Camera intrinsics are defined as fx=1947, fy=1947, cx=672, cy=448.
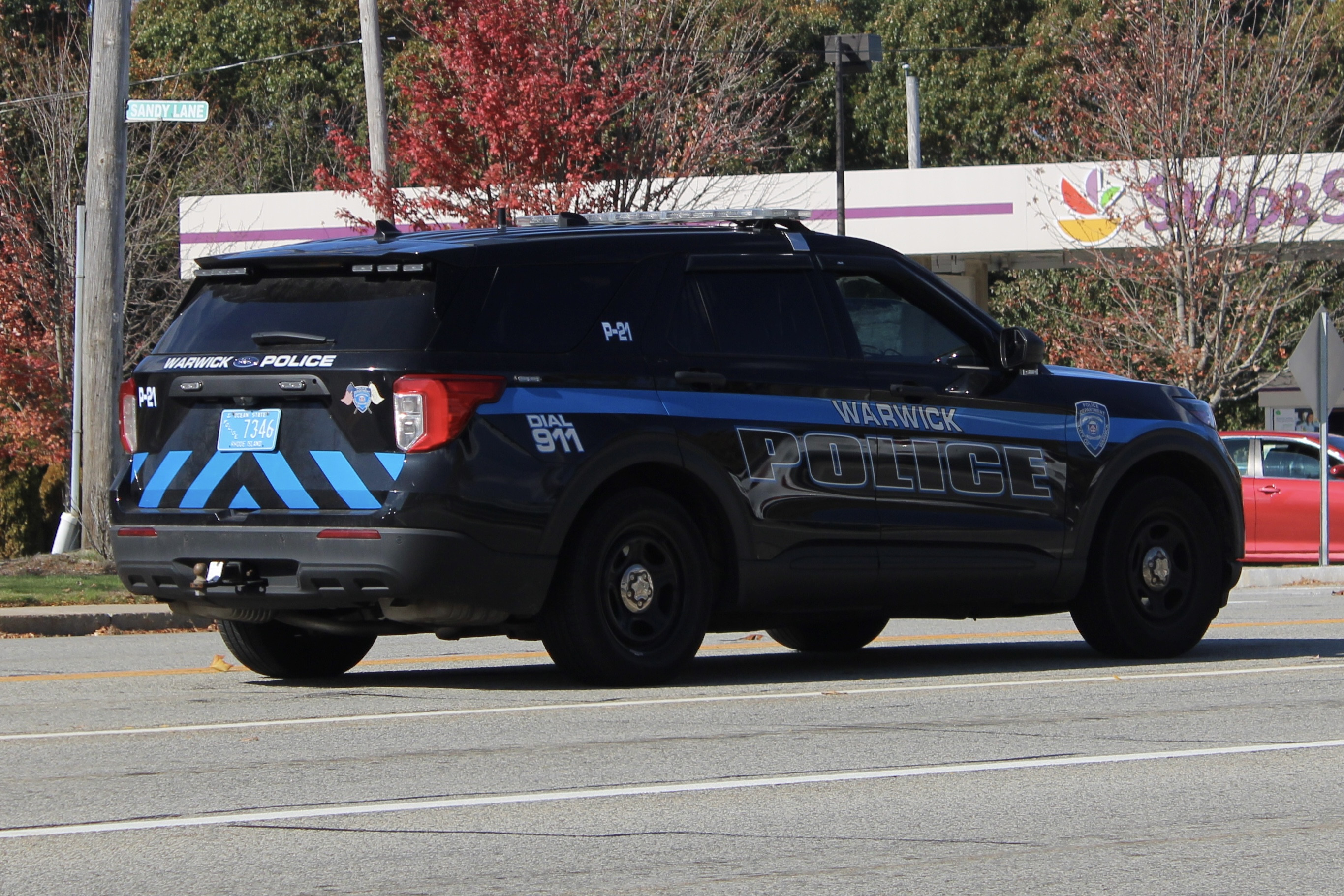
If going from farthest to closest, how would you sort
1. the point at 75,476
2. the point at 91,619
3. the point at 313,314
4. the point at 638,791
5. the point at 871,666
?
the point at 75,476 → the point at 91,619 → the point at 871,666 → the point at 313,314 → the point at 638,791

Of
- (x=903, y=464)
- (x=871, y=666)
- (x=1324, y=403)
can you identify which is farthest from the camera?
(x=1324, y=403)

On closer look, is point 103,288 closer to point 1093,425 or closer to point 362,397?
point 362,397

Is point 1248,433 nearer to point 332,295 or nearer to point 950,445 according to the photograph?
point 950,445

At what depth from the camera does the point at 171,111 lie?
16.3 m

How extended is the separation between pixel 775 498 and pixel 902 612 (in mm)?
1106

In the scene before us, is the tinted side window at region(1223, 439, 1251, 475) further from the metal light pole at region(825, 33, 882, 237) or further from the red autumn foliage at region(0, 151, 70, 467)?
the red autumn foliage at region(0, 151, 70, 467)

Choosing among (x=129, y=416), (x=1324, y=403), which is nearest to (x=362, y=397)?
(x=129, y=416)

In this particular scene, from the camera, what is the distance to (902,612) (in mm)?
9500

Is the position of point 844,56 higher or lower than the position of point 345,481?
higher

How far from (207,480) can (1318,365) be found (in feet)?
46.4

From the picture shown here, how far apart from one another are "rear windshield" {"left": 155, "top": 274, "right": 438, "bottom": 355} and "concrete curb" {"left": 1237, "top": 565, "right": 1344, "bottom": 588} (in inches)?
506

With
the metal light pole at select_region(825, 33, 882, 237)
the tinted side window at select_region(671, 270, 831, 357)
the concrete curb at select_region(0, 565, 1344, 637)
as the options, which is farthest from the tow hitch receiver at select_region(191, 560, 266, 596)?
the metal light pole at select_region(825, 33, 882, 237)

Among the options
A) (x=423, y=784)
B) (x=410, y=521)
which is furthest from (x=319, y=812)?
(x=410, y=521)


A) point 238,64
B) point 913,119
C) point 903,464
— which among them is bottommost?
point 903,464
